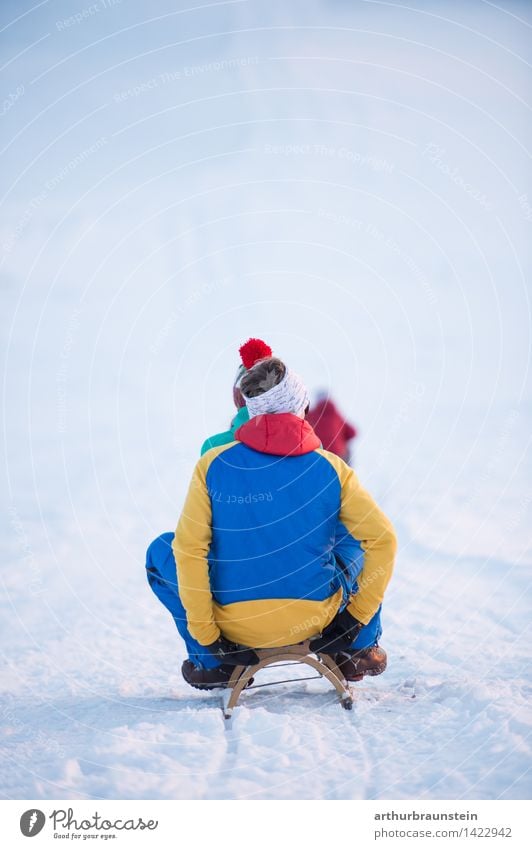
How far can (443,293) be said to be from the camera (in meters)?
13.8

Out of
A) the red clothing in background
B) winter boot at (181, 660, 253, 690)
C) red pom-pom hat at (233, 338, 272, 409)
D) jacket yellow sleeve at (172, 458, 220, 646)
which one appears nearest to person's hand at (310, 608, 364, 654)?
winter boot at (181, 660, 253, 690)

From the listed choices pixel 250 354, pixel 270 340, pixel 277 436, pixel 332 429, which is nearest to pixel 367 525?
pixel 277 436

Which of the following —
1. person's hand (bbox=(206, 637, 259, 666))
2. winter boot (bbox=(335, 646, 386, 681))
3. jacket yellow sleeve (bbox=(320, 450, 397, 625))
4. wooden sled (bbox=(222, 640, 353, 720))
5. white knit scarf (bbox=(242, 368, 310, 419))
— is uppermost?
white knit scarf (bbox=(242, 368, 310, 419))

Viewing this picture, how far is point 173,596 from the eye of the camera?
3.13 metres

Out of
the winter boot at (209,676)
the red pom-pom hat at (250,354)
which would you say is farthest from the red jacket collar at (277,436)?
the winter boot at (209,676)

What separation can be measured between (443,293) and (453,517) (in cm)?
756

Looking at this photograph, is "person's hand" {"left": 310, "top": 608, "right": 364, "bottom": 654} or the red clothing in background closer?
"person's hand" {"left": 310, "top": 608, "right": 364, "bottom": 654}

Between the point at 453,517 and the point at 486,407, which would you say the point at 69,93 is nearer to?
the point at 453,517

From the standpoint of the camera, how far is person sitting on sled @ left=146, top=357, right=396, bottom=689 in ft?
9.08

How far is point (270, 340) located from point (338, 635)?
7314mm

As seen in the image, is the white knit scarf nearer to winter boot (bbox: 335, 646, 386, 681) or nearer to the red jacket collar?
the red jacket collar

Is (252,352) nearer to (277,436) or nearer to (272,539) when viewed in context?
(277,436)

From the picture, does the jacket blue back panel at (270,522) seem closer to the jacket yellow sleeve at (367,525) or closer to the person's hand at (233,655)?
the jacket yellow sleeve at (367,525)
